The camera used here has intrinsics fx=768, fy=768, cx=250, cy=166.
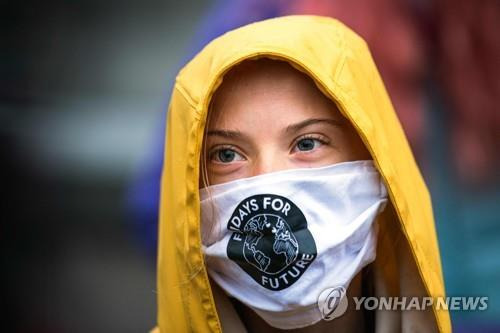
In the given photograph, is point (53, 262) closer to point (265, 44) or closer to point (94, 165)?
point (94, 165)

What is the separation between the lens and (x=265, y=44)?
1.84 metres

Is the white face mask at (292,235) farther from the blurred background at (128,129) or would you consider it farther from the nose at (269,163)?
the blurred background at (128,129)

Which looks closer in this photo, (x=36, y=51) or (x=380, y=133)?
(x=380, y=133)

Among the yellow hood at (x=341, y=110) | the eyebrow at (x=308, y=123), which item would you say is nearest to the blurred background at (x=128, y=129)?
the yellow hood at (x=341, y=110)

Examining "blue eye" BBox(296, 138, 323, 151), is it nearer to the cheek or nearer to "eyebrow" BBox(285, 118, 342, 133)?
"eyebrow" BBox(285, 118, 342, 133)

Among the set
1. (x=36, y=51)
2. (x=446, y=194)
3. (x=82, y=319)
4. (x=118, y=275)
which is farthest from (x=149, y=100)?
(x=446, y=194)

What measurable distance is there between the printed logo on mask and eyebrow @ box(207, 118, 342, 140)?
17 centimetres

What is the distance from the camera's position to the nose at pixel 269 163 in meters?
1.81

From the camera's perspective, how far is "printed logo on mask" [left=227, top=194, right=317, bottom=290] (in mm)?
1731

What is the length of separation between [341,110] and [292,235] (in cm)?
32

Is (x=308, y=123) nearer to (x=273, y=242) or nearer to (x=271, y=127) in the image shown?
(x=271, y=127)

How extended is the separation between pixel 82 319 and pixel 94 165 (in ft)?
2.04

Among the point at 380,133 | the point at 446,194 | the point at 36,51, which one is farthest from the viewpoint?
the point at 36,51

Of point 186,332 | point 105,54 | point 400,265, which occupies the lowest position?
point 186,332
